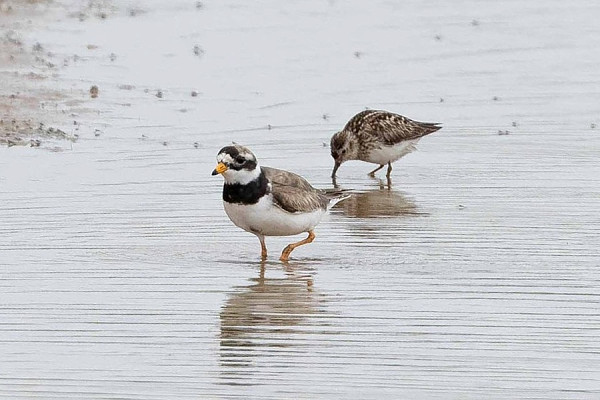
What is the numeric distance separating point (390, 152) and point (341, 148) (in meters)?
0.57

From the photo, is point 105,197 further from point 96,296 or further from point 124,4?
point 124,4

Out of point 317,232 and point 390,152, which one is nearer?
point 317,232

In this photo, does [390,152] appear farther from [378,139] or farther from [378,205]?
[378,205]

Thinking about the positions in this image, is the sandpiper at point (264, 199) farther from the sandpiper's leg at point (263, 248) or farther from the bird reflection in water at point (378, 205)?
the bird reflection in water at point (378, 205)

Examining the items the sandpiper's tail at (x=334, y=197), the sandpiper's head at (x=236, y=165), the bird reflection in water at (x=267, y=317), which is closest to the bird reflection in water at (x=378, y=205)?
the sandpiper's tail at (x=334, y=197)

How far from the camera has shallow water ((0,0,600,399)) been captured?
349 inches

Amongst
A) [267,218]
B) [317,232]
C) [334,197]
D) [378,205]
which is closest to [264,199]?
[267,218]

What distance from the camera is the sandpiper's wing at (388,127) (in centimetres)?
1616

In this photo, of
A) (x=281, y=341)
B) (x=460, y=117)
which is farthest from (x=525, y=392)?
(x=460, y=117)

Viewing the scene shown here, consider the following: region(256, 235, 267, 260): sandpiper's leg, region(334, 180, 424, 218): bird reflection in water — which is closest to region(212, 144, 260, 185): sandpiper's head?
region(256, 235, 267, 260): sandpiper's leg

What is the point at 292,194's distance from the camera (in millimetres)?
11789

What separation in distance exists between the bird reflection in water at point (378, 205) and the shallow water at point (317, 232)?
0.14 ft

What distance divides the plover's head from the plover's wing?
279 millimetres

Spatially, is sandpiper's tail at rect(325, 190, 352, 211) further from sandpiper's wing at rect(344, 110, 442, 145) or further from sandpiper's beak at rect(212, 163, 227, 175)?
sandpiper's wing at rect(344, 110, 442, 145)
